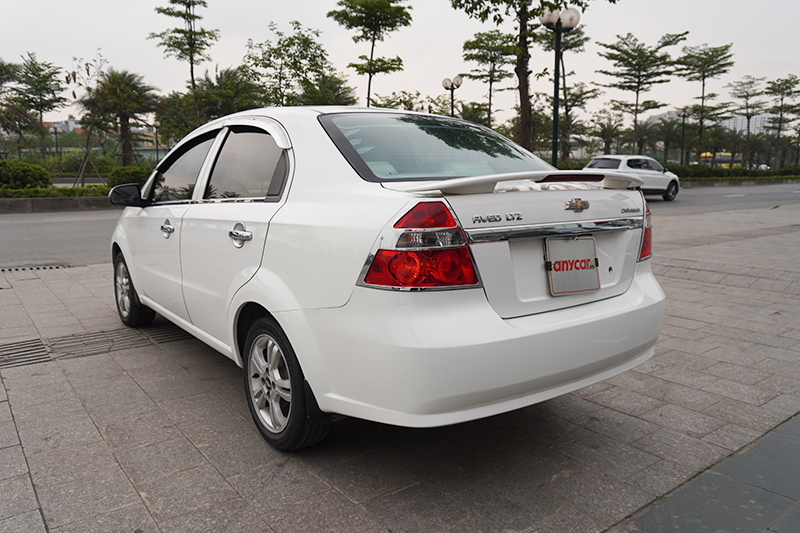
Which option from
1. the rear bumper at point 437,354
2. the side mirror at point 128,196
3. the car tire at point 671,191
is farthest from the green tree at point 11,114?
the rear bumper at point 437,354

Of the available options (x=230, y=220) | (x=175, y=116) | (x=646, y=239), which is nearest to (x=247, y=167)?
(x=230, y=220)

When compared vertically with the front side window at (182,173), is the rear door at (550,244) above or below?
below

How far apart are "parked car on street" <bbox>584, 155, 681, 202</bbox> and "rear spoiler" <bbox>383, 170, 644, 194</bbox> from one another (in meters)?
20.9

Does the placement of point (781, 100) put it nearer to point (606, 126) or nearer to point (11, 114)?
point (606, 126)

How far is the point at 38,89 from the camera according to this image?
38.8m

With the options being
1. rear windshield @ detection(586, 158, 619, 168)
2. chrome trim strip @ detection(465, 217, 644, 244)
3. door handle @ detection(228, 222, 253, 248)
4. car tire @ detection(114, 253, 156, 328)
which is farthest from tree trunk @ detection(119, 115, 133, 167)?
chrome trim strip @ detection(465, 217, 644, 244)

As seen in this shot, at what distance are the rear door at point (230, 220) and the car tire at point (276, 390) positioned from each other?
27 centimetres

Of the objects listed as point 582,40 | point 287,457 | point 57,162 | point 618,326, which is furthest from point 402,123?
point 582,40

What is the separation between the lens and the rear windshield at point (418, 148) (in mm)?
2771

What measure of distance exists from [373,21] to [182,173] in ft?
83.7

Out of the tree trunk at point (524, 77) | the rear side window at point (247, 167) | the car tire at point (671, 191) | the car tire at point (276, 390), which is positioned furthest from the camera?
the car tire at point (671, 191)

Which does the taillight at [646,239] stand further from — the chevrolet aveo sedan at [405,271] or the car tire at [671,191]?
the car tire at [671,191]

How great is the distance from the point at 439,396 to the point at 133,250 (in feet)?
10.9

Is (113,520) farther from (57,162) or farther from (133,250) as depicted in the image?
(57,162)
